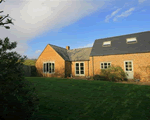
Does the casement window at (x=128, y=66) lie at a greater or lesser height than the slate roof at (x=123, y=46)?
lesser

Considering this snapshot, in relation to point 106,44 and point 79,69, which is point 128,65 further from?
point 79,69

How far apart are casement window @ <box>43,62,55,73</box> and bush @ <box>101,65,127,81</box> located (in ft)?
31.0

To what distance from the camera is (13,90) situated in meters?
2.58

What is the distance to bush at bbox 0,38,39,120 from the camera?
2424 millimetres

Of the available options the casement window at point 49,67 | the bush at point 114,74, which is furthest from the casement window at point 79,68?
the bush at point 114,74

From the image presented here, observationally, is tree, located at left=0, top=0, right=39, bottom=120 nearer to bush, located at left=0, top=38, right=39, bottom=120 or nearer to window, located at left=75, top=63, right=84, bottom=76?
bush, located at left=0, top=38, right=39, bottom=120

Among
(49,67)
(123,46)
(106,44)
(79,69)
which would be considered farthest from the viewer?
(49,67)

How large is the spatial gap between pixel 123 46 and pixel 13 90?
683 inches

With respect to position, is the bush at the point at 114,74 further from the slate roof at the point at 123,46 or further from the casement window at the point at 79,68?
the casement window at the point at 79,68

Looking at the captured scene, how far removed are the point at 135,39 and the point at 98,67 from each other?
23.5 feet

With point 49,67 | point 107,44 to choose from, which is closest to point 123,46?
point 107,44

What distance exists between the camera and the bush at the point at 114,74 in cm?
1527

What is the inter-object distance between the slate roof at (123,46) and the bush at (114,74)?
2.53 m

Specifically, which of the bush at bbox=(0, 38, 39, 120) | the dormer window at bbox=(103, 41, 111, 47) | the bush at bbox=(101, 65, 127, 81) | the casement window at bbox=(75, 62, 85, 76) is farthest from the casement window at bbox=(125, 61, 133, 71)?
the bush at bbox=(0, 38, 39, 120)
